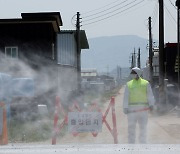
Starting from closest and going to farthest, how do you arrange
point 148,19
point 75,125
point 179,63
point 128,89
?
point 128,89 → point 75,125 → point 179,63 → point 148,19

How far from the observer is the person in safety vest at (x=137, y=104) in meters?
9.61

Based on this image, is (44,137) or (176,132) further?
(176,132)

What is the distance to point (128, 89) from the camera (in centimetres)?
971

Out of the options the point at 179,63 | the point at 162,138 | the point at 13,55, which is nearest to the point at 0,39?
the point at 13,55

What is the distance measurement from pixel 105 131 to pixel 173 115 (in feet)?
29.9

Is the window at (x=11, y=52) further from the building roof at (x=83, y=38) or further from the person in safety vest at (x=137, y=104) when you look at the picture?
the building roof at (x=83, y=38)

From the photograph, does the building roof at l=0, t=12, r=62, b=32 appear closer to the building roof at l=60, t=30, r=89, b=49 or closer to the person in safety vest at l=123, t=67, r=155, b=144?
the person in safety vest at l=123, t=67, r=155, b=144

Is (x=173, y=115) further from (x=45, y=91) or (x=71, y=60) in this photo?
(x=71, y=60)

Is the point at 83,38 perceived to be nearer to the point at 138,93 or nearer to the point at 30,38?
the point at 30,38

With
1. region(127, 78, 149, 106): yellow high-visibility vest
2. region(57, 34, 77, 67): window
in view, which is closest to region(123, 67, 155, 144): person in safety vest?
region(127, 78, 149, 106): yellow high-visibility vest

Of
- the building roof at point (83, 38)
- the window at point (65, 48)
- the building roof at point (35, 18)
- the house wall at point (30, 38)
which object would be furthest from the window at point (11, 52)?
the building roof at point (83, 38)

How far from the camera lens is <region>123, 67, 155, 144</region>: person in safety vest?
9609mm

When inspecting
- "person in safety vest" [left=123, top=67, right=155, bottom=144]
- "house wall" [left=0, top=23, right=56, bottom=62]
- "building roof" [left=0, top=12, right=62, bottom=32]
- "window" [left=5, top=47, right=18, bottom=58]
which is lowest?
"person in safety vest" [left=123, top=67, right=155, bottom=144]

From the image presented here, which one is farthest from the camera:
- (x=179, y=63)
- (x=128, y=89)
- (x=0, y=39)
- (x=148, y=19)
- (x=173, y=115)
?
(x=148, y=19)
